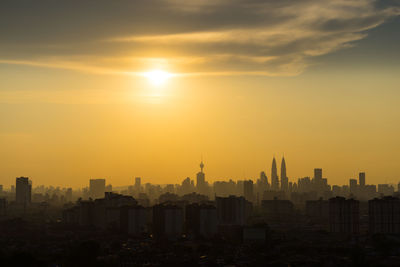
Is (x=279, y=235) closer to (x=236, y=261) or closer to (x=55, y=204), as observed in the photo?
(x=236, y=261)

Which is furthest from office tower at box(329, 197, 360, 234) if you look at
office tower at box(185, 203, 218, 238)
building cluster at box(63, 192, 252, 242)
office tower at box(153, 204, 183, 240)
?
office tower at box(153, 204, 183, 240)

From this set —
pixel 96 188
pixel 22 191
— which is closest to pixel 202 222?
pixel 22 191

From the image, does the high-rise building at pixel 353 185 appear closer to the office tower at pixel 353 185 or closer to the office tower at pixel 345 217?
the office tower at pixel 353 185

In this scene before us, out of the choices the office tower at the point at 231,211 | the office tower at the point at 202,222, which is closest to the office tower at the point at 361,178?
the office tower at the point at 231,211

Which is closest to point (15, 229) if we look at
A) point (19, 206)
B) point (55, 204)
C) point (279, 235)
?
point (279, 235)

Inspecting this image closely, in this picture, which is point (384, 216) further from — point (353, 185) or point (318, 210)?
point (353, 185)
